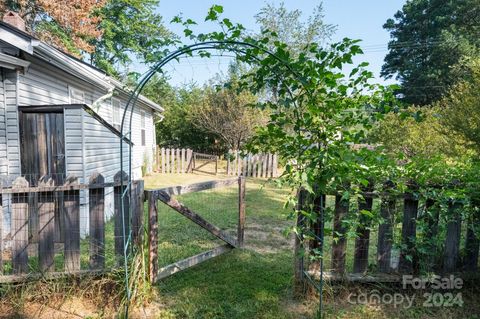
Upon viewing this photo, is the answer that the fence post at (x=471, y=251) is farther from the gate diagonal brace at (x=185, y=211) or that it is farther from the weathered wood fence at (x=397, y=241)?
the gate diagonal brace at (x=185, y=211)

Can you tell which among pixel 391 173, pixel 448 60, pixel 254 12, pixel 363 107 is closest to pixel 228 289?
pixel 391 173

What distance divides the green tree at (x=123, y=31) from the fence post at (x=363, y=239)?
60.8 feet

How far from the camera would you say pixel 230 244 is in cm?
373

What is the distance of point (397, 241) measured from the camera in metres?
2.73

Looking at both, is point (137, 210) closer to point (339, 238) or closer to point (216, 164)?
point (339, 238)

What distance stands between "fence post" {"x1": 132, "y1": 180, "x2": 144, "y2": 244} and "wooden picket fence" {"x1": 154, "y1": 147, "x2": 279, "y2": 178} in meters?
9.18

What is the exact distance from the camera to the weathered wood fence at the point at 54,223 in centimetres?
265

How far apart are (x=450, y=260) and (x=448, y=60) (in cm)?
3022

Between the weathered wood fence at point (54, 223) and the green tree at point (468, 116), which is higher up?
the green tree at point (468, 116)

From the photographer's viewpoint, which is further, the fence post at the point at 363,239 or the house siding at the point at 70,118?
the house siding at the point at 70,118

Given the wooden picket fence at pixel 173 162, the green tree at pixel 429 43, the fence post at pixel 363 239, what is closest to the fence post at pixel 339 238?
the fence post at pixel 363 239

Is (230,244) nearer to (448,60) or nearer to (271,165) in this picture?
(271,165)

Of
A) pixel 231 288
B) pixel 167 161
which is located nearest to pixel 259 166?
pixel 167 161

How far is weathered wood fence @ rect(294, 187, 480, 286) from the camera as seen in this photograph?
2666mm
